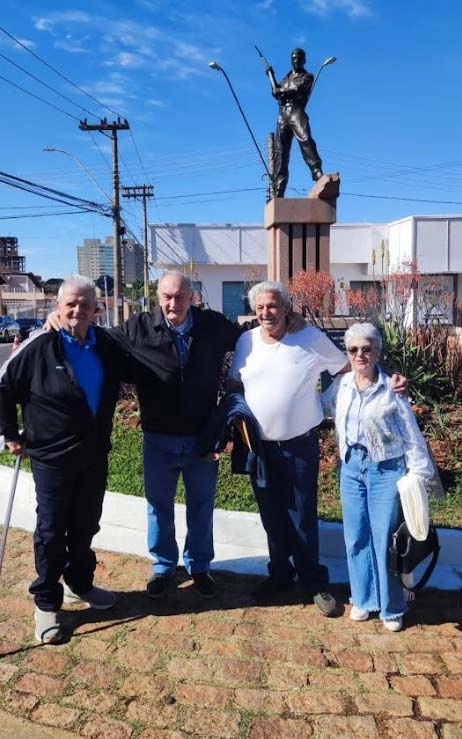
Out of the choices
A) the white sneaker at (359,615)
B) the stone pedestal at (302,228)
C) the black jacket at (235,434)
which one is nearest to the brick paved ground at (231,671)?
the white sneaker at (359,615)

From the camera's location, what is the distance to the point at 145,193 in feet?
128

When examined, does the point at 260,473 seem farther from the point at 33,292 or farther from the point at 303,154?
the point at 33,292

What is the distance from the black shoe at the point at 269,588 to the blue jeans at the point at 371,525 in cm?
41

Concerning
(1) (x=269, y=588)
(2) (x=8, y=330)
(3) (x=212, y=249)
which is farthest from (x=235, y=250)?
(1) (x=269, y=588)

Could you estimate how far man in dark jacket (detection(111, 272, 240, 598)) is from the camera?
3297 millimetres

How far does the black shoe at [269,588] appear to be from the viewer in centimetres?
344

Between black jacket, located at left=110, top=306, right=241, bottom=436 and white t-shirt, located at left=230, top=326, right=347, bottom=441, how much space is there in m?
0.23

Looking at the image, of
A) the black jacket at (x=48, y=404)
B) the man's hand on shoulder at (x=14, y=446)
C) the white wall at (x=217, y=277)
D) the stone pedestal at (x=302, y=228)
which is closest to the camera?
the black jacket at (x=48, y=404)

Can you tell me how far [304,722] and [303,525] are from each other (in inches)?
42.5

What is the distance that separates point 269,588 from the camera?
3475 millimetres

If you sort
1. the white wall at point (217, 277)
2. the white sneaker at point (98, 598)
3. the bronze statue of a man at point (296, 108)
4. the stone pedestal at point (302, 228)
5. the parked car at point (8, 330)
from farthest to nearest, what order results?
the parked car at point (8, 330) → the white wall at point (217, 277) → the stone pedestal at point (302, 228) → the bronze statue of a man at point (296, 108) → the white sneaker at point (98, 598)

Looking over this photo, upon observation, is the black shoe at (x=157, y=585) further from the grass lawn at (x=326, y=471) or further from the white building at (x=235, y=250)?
the white building at (x=235, y=250)

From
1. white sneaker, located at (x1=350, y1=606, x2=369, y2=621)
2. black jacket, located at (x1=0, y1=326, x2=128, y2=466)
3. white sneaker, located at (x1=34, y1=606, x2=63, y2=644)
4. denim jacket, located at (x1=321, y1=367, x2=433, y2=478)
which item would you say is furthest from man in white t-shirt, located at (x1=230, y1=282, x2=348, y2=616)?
white sneaker, located at (x1=34, y1=606, x2=63, y2=644)

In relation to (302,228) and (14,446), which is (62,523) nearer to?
(14,446)
